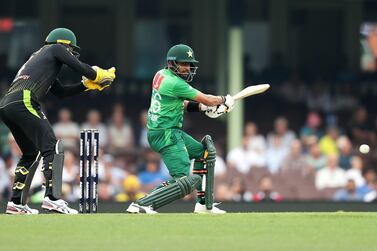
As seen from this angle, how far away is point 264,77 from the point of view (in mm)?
20312

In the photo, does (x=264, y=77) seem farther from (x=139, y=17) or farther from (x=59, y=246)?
(x=59, y=246)

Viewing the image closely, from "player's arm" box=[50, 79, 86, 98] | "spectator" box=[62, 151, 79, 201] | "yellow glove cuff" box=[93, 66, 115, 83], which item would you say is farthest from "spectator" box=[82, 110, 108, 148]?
"yellow glove cuff" box=[93, 66, 115, 83]

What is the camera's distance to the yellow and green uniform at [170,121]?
10539 mm

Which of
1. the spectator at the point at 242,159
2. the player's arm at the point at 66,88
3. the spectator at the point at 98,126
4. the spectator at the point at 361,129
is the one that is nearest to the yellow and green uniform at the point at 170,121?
the player's arm at the point at 66,88

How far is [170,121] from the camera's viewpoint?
10.6m

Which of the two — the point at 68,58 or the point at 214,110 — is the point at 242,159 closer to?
the point at 214,110

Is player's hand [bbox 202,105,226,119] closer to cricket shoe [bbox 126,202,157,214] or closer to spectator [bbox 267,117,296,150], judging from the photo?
cricket shoe [bbox 126,202,157,214]

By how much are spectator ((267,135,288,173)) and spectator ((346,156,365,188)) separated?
998 millimetres

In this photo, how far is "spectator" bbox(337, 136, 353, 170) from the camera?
17.7 m

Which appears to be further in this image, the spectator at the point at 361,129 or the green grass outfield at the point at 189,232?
the spectator at the point at 361,129

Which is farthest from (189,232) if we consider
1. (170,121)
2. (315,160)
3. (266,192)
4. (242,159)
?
(315,160)

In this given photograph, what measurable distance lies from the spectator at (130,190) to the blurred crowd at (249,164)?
13mm

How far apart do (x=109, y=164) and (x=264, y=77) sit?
4.19 metres

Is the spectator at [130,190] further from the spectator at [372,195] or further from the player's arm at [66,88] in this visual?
the player's arm at [66,88]
